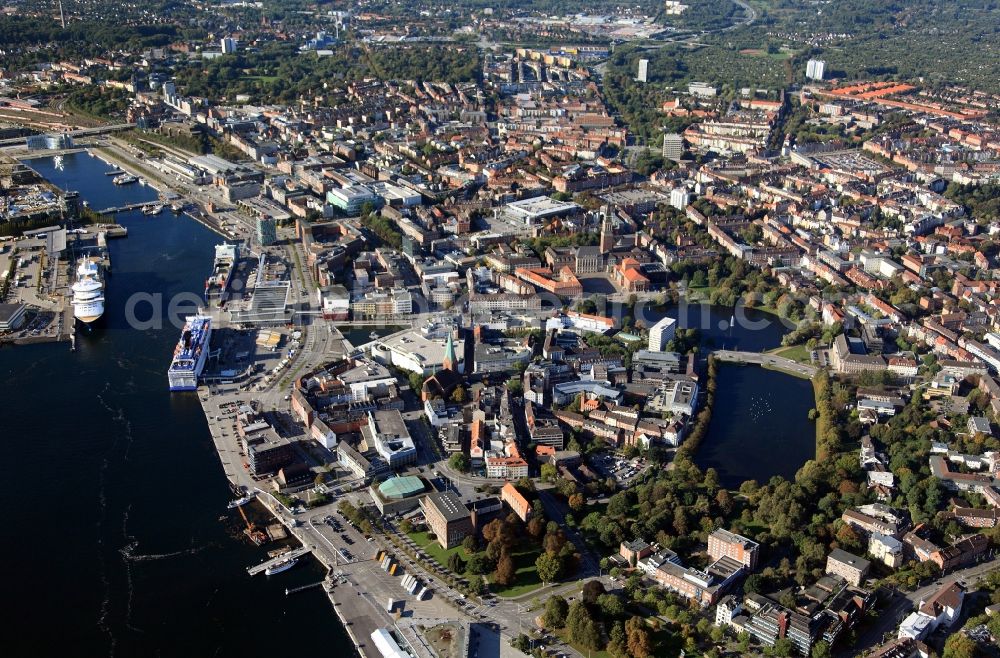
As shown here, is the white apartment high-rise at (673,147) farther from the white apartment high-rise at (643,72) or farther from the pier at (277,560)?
the pier at (277,560)

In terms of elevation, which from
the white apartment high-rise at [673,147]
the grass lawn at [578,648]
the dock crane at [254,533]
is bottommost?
the grass lawn at [578,648]

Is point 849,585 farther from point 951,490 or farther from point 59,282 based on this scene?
point 59,282

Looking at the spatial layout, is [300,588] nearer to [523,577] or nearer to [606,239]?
[523,577]

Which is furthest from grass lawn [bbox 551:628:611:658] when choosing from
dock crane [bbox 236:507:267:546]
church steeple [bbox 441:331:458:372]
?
church steeple [bbox 441:331:458:372]

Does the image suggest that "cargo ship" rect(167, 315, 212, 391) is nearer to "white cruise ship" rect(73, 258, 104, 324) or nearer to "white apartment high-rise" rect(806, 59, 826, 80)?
"white cruise ship" rect(73, 258, 104, 324)

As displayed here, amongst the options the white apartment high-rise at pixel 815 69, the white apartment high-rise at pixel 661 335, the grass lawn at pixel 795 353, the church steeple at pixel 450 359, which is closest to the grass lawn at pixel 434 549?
the church steeple at pixel 450 359

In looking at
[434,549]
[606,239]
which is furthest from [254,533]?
[606,239]

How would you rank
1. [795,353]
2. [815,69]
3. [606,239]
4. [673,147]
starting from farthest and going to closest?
[815,69], [673,147], [606,239], [795,353]
